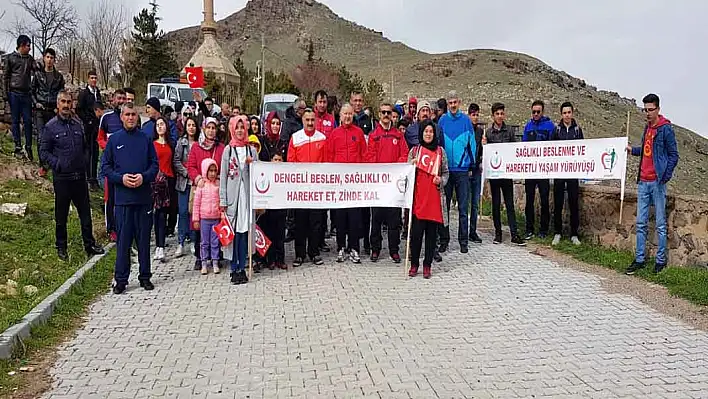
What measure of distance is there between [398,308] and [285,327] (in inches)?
52.9

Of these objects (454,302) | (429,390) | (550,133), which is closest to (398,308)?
(454,302)

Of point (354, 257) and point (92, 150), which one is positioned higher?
point (92, 150)

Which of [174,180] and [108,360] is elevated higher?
[174,180]

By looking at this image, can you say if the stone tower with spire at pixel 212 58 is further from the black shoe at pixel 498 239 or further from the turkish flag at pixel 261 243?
the turkish flag at pixel 261 243

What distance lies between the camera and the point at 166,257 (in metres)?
9.26

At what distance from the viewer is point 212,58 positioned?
4609 centimetres

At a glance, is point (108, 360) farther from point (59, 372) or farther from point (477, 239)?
point (477, 239)

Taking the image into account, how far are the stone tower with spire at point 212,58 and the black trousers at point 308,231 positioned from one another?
32.6 m

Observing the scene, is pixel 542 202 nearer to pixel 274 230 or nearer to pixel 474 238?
pixel 474 238

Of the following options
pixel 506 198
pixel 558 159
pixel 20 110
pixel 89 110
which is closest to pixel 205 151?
pixel 89 110

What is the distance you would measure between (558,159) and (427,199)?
290 cm

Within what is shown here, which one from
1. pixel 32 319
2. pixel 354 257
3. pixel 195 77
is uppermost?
pixel 195 77

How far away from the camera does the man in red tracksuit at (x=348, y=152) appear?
8.90m

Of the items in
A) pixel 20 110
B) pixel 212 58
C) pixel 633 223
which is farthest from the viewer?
pixel 212 58
